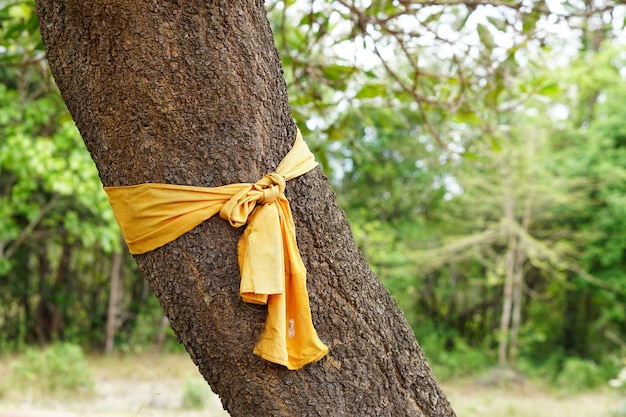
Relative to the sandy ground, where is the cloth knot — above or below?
above

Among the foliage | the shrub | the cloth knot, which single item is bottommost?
the shrub

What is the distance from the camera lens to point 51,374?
638 cm

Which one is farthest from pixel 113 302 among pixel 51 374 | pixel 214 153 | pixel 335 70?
pixel 214 153

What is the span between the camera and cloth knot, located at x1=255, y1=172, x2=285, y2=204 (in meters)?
1.31

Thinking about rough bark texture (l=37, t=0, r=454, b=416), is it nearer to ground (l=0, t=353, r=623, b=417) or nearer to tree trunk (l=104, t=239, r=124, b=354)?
ground (l=0, t=353, r=623, b=417)

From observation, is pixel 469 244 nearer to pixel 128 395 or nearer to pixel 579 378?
pixel 579 378

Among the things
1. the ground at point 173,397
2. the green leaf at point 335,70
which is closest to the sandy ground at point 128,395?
the ground at point 173,397

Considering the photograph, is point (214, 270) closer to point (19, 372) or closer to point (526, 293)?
point (19, 372)

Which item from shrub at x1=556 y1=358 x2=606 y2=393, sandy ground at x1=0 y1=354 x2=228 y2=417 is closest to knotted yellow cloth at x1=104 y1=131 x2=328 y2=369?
sandy ground at x1=0 y1=354 x2=228 y2=417

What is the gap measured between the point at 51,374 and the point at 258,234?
573cm

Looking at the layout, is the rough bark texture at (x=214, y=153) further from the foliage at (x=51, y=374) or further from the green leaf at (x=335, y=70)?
the foliage at (x=51, y=374)

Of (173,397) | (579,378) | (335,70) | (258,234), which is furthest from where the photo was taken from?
(579,378)

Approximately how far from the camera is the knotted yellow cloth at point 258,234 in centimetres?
128

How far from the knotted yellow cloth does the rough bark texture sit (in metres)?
0.02
